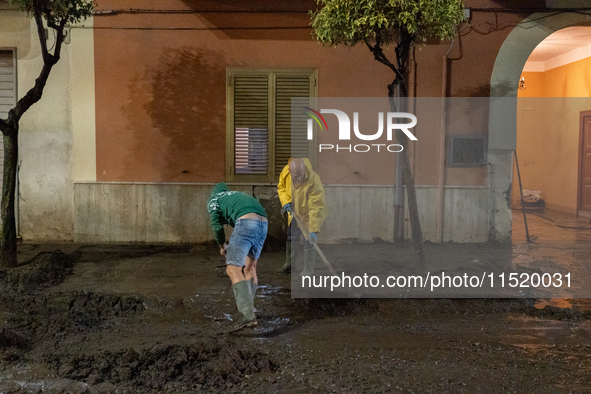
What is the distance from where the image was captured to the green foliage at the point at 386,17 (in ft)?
18.4

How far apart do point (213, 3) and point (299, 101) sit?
2.18 meters

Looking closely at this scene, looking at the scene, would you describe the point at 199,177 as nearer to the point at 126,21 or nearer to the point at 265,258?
the point at 265,258

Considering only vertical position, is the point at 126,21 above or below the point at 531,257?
above

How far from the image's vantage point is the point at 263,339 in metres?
4.62

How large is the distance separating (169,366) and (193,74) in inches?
231

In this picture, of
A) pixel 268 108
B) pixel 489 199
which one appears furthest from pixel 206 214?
pixel 489 199

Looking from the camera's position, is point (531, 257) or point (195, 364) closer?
point (195, 364)

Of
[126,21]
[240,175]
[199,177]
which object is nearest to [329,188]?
[240,175]

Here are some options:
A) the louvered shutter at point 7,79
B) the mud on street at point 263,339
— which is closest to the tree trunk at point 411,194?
Answer: the mud on street at point 263,339

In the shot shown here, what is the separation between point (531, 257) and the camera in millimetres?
7789

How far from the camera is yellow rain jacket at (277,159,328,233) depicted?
6234 mm

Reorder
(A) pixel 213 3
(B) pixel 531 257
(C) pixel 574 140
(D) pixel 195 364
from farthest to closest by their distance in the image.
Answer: (C) pixel 574 140 < (A) pixel 213 3 < (B) pixel 531 257 < (D) pixel 195 364

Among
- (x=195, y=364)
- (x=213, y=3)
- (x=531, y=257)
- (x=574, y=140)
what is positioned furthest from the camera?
(x=574, y=140)

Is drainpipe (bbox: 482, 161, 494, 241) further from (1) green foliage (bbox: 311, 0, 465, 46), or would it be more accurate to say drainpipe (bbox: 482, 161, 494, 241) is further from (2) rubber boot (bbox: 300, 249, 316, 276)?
(2) rubber boot (bbox: 300, 249, 316, 276)
